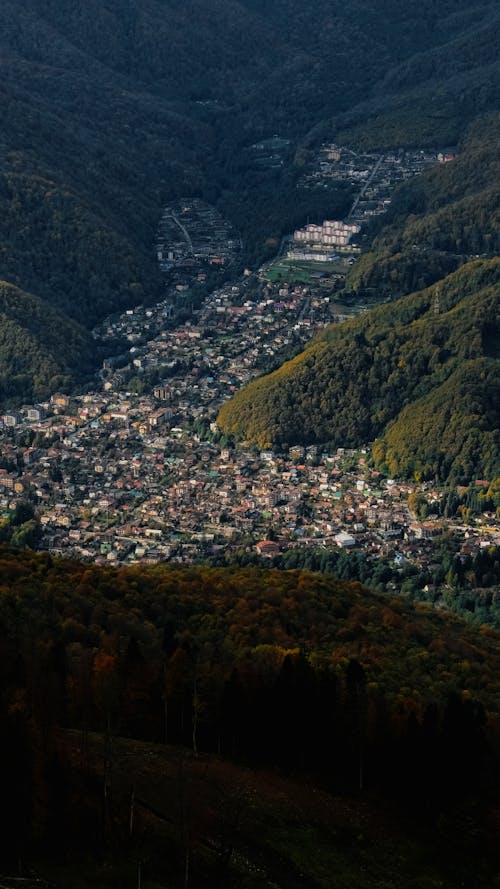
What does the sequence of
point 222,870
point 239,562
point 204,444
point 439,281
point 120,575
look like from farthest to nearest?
point 439,281, point 204,444, point 239,562, point 120,575, point 222,870

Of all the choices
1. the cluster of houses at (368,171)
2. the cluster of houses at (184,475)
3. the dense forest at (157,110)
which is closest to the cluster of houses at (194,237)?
the dense forest at (157,110)

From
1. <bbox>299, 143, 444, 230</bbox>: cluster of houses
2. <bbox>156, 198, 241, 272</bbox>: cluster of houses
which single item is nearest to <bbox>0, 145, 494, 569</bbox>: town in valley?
<bbox>156, 198, 241, 272</bbox>: cluster of houses

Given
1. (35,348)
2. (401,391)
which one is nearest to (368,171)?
(35,348)

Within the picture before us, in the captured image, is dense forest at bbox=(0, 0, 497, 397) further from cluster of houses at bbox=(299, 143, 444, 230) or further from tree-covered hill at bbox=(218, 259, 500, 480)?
tree-covered hill at bbox=(218, 259, 500, 480)

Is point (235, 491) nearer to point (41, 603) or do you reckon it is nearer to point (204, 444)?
point (204, 444)

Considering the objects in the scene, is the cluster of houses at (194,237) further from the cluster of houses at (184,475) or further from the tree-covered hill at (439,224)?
the cluster of houses at (184,475)

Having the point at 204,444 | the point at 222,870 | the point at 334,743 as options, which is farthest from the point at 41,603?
the point at 204,444

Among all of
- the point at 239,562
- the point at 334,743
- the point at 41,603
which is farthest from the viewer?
the point at 239,562
